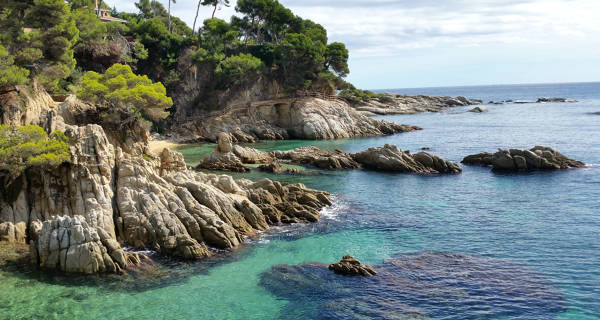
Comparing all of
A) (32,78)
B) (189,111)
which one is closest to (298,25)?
(189,111)

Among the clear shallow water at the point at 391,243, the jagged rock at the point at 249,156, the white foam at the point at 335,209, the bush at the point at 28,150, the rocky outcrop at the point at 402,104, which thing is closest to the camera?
the clear shallow water at the point at 391,243

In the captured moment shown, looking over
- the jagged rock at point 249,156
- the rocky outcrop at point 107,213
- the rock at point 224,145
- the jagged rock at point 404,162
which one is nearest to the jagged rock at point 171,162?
the rocky outcrop at point 107,213

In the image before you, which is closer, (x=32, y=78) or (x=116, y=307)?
(x=116, y=307)

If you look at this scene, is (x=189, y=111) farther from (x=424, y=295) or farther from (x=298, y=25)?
(x=424, y=295)

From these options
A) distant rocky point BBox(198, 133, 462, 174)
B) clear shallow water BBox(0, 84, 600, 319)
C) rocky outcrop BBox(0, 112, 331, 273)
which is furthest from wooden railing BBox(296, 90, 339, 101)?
rocky outcrop BBox(0, 112, 331, 273)

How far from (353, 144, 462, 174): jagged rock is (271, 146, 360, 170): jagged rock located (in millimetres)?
2434

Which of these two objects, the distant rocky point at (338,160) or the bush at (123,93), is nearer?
the bush at (123,93)

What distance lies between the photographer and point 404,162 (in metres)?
54.2

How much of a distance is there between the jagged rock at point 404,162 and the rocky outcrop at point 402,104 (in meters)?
73.0

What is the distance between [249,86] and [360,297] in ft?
233

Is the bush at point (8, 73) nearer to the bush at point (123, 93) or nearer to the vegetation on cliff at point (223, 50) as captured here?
the bush at point (123, 93)

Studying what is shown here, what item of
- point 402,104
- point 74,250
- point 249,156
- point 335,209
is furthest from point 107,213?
point 402,104

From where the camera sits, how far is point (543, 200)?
40.4 metres

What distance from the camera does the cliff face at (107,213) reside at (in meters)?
24.6
